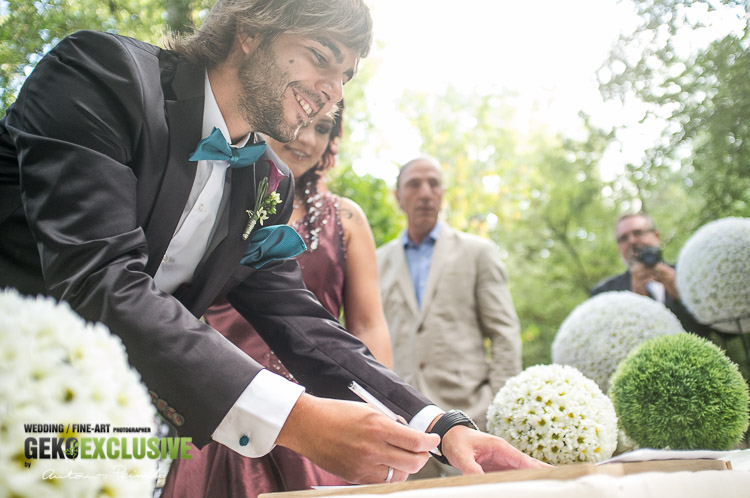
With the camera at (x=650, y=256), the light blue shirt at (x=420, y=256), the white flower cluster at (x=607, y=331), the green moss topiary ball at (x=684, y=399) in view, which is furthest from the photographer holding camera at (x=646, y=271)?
the light blue shirt at (x=420, y=256)

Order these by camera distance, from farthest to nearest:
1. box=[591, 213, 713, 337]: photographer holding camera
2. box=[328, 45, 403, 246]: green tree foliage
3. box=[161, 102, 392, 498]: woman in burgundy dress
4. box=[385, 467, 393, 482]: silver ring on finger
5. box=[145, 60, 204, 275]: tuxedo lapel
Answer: box=[328, 45, 403, 246]: green tree foliage, box=[591, 213, 713, 337]: photographer holding camera, box=[161, 102, 392, 498]: woman in burgundy dress, box=[145, 60, 204, 275]: tuxedo lapel, box=[385, 467, 393, 482]: silver ring on finger

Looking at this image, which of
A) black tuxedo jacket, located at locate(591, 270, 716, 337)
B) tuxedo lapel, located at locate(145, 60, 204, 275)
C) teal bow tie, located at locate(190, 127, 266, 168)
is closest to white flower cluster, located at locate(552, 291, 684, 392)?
black tuxedo jacket, located at locate(591, 270, 716, 337)

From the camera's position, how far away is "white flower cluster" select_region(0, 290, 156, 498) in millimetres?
502

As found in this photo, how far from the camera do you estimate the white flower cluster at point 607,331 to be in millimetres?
1940

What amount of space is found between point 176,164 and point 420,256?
1.95 metres

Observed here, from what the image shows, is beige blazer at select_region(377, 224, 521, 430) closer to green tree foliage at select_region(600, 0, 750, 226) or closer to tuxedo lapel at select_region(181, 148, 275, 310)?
green tree foliage at select_region(600, 0, 750, 226)

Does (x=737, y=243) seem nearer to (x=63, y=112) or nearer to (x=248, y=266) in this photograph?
(x=248, y=266)

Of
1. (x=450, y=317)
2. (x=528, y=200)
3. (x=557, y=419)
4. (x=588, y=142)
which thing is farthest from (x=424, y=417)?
(x=528, y=200)

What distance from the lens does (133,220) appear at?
2.88 feet

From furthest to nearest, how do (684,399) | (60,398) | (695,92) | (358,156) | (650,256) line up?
1. (358,156)
2. (650,256)
3. (695,92)
4. (684,399)
5. (60,398)

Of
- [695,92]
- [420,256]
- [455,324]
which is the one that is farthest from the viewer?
[420,256]

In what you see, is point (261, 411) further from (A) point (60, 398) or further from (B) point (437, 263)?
(B) point (437, 263)

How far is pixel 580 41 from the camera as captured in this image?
250 cm

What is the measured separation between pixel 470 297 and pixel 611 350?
0.85 m
